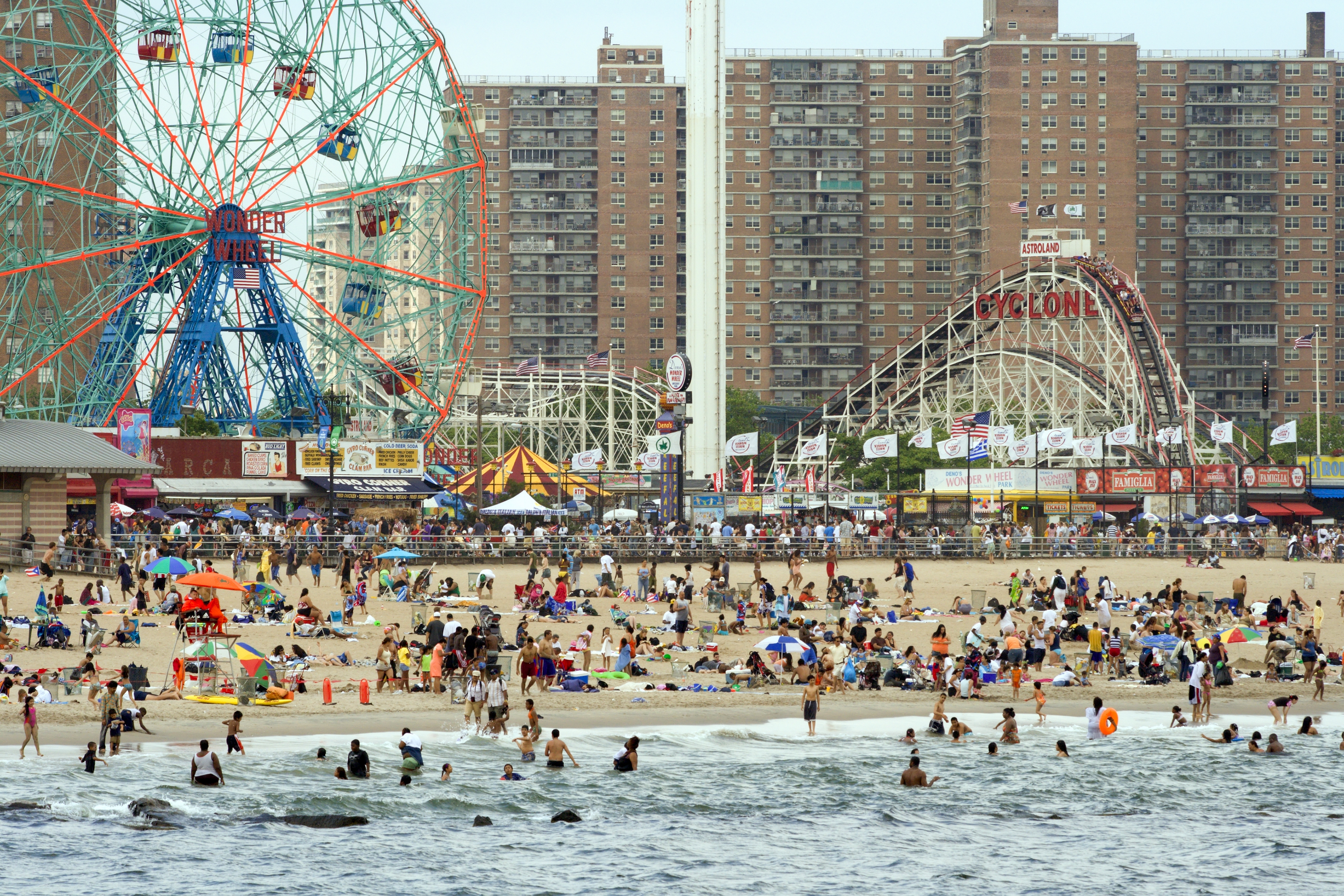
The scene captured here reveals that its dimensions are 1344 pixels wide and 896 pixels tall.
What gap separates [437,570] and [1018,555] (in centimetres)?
2023

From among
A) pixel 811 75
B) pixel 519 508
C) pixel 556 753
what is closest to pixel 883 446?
pixel 519 508

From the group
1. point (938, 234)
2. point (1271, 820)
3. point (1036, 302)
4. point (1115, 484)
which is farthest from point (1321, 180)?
point (1271, 820)

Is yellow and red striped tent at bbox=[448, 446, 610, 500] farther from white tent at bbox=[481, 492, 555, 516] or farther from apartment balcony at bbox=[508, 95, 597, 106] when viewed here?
A: apartment balcony at bbox=[508, 95, 597, 106]

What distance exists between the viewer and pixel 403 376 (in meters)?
71.8

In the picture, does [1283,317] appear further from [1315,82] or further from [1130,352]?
[1130,352]

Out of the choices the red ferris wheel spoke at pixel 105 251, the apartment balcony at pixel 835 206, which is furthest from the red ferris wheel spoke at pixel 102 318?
the apartment balcony at pixel 835 206

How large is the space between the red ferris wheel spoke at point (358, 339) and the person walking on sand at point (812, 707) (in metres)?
43.4

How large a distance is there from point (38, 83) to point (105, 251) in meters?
6.96

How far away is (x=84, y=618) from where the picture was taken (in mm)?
32500

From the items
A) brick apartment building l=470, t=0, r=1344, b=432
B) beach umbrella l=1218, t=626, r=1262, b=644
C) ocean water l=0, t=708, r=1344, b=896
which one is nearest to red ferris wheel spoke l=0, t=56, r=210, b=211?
ocean water l=0, t=708, r=1344, b=896

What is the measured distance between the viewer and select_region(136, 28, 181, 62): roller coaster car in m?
65.9

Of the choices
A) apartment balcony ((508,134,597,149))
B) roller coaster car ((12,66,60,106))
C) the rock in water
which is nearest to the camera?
the rock in water

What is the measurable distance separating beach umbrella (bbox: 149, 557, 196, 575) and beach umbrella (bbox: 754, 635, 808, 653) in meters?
12.8

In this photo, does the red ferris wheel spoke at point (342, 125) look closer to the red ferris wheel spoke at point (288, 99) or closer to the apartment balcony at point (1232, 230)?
the red ferris wheel spoke at point (288, 99)
